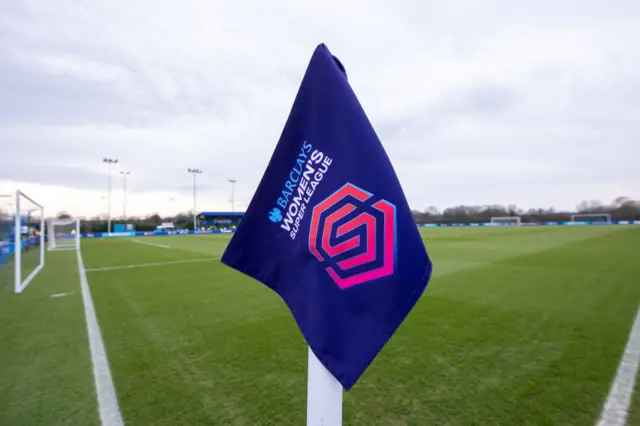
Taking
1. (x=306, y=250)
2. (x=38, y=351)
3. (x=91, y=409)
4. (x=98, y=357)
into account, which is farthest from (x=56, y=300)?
(x=306, y=250)

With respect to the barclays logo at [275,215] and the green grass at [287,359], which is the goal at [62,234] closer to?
the green grass at [287,359]

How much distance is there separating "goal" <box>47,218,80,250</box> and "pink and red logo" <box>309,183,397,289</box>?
24.5m

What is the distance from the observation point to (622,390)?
3061 mm

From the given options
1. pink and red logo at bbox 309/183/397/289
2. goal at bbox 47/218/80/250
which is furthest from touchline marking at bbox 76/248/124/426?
goal at bbox 47/218/80/250

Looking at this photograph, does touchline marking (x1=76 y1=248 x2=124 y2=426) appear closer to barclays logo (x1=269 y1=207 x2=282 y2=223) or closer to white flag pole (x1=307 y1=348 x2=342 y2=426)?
white flag pole (x1=307 y1=348 x2=342 y2=426)

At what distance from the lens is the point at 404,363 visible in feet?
12.1

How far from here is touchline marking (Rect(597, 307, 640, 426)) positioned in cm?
264

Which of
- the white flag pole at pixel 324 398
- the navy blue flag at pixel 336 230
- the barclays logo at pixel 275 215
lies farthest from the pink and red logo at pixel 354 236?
the white flag pole at pixel 324 398

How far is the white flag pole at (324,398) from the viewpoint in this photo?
123 cm

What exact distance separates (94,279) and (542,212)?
303 feet

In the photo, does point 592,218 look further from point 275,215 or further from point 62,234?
point 62,234

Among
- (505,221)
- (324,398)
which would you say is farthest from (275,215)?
(505,221)

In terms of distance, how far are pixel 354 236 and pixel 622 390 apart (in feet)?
11.7

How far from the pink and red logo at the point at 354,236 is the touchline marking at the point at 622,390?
2.79 meters
